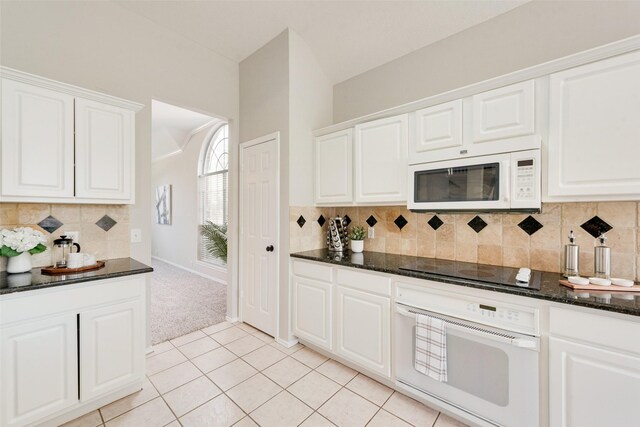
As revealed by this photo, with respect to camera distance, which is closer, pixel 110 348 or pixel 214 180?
pixel 110 348

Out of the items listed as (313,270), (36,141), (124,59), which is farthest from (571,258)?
(124,59)

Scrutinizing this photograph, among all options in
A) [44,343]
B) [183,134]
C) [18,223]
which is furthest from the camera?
[183,134]

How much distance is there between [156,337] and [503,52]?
13.6 feet

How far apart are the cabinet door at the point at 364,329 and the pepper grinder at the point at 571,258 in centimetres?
115

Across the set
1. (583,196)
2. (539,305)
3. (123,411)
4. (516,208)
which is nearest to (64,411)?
(123,411)

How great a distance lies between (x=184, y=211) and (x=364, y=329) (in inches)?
202

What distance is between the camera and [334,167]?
2.68 meters

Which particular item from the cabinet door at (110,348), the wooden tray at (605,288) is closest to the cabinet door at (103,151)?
the cabinet door at (110,348)

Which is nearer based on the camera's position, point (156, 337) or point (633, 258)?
point (633, 258)

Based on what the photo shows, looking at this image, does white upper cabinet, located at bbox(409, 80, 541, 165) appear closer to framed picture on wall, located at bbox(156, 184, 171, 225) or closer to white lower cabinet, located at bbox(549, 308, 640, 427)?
white lower cabinet, located at bbox(549, 308, 640, 427)

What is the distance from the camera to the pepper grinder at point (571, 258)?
5.45ft

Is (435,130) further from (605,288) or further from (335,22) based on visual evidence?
(335,22)

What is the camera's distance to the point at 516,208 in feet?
5.52

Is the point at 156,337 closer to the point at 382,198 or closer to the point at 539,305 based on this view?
the point at 382,198
